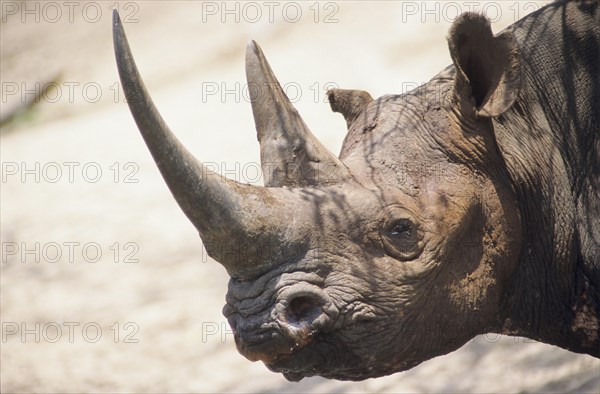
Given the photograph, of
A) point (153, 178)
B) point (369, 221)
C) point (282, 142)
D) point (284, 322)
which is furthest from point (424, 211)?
point (153, 178)

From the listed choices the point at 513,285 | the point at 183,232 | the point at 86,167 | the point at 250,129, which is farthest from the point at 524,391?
the point at 86,167

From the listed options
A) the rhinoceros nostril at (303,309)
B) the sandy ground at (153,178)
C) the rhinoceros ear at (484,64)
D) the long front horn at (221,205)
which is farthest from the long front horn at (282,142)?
the sandy ground at (153,178)

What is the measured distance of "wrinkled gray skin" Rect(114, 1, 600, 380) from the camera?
488cm

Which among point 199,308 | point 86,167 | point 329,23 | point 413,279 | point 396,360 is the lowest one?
point 396,360

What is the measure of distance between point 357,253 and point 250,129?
25.2ft

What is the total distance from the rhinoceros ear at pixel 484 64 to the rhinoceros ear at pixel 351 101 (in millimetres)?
705

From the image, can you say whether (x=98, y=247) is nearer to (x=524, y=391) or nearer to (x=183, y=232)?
(x=183, y=232)

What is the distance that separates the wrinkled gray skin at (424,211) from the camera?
4.88m

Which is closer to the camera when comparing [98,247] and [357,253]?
[357,253]

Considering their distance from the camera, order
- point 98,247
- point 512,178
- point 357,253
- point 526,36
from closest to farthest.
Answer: point 357,253
point 512,178
point 526,36
point 98,247

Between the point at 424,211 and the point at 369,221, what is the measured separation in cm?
31

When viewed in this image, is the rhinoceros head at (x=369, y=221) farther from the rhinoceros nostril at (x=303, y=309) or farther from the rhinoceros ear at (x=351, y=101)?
the rhinoceros ear at (x=351, y=101)

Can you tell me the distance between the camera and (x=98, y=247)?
11.1 m

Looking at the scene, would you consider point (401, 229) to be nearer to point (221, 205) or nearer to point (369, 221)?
point (369, 221)
